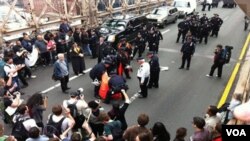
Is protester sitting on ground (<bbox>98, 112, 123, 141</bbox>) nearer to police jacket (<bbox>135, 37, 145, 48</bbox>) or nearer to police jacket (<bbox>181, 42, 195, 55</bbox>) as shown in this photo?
police jacket (<bbox>181, 42, 195, 55</bbox>)

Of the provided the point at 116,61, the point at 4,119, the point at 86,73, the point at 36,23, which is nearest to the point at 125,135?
the point at 4,119

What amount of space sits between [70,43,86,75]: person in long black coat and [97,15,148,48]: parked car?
367cm

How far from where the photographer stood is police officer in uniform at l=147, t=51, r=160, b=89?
39.7 feet

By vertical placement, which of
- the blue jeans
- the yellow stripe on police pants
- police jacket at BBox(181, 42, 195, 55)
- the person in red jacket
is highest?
the person in red jacket

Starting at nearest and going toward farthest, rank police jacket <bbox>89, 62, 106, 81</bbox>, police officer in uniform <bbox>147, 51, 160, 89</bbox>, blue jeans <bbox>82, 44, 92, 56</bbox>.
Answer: police jacket <bbox>89, 62, 106, 81</bbox> < police officer in uniform <bbox>147, 51, 160, 89</bbox> < blue jeans <bbox>82, 44, 92, 56</bbox>

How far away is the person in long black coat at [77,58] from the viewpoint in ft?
45.1

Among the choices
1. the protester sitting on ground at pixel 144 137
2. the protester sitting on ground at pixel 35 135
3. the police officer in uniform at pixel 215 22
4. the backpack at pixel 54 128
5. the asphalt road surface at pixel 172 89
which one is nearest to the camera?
the protester sitting on ground at pixel 144 137

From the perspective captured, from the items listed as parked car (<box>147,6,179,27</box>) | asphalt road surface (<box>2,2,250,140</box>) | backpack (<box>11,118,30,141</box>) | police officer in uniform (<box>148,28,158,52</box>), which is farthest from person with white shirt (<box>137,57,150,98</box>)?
parked car (<box>147,6,179,27</box>)

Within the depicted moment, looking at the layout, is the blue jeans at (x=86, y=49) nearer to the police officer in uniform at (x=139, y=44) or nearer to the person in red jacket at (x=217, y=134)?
the police officer in uniform at (x=139, y=44)

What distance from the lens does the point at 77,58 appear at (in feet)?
45.8

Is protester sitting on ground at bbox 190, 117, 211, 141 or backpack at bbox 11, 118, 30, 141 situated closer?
protester sitting on ground at bbox 190, 117, 211, 141

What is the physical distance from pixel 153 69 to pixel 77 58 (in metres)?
3.53

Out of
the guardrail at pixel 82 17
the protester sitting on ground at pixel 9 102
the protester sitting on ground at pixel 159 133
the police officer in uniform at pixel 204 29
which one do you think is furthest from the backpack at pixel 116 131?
the police officer in uniform at pixel 204 29

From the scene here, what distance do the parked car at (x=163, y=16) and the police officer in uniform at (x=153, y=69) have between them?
13118 mm
